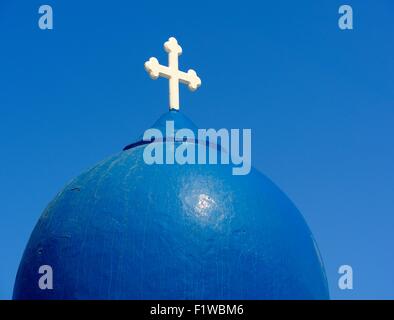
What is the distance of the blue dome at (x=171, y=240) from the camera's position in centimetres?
884

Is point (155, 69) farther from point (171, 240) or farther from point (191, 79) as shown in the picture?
point (171, 240)

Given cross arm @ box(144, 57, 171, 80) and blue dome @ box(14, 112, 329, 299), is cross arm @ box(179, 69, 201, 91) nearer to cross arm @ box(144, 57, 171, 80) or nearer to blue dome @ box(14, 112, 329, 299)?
cross arm @ box(144, 57, 171, 80)

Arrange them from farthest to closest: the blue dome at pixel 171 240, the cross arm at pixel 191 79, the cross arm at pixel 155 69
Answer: the cross arm at pixel 191 79
the cross arm at pixel 155 69
the blue dome at pixel 171 240

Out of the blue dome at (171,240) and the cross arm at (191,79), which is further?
the cross arm at (191,79)

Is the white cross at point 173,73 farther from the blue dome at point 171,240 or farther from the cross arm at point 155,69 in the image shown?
the blue dome at point 171,240

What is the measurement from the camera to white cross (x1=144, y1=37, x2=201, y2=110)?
36.0 feet

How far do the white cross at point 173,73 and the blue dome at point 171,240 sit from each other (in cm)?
128

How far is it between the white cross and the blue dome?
128 centimetres

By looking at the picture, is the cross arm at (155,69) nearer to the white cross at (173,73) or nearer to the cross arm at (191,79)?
the white cross at (173,73)

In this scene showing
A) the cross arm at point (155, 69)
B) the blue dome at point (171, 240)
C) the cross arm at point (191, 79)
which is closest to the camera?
the blue dome at point (171, 240)

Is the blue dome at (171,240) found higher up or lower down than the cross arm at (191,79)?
lower down

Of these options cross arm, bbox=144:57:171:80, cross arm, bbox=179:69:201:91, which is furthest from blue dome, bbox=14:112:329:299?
cross arm, bbox=179:69:201:91

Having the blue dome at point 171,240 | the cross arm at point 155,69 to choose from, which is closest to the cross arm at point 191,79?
the cross arm at point 155,69
